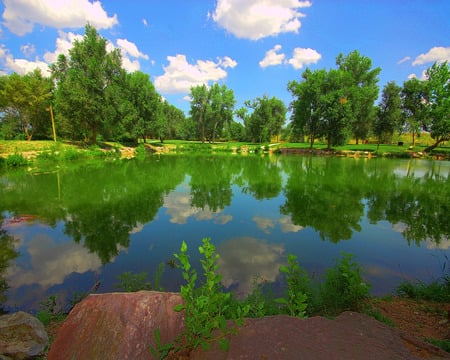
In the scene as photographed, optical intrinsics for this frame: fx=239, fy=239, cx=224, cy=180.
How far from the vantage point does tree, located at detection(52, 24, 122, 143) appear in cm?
3180

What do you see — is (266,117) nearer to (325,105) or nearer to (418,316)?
(325,105)

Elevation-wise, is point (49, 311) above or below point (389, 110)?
below

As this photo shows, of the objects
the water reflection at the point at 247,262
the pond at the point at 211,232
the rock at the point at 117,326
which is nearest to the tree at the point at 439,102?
the pond at the point at 211,232

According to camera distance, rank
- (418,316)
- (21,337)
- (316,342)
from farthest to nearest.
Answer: (418,316), (21,337), (316,342)

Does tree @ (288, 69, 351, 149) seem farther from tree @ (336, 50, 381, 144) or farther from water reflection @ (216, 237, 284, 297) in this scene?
water reflection @ (216, 237, 284, 297)

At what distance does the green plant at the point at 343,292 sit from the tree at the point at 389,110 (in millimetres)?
48040

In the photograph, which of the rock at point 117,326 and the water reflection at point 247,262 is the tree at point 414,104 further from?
the rock at point 117,326

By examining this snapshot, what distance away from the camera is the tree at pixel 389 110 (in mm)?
41500

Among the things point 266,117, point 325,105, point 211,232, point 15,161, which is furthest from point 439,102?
point 15,161

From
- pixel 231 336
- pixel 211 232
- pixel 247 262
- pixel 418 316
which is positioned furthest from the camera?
pixel 211 232

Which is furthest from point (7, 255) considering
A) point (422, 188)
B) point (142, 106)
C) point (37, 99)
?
point (142, 106)

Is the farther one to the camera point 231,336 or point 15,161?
point 15,161

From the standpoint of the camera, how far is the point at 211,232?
24.3 feet

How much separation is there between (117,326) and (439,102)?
52.1 m
